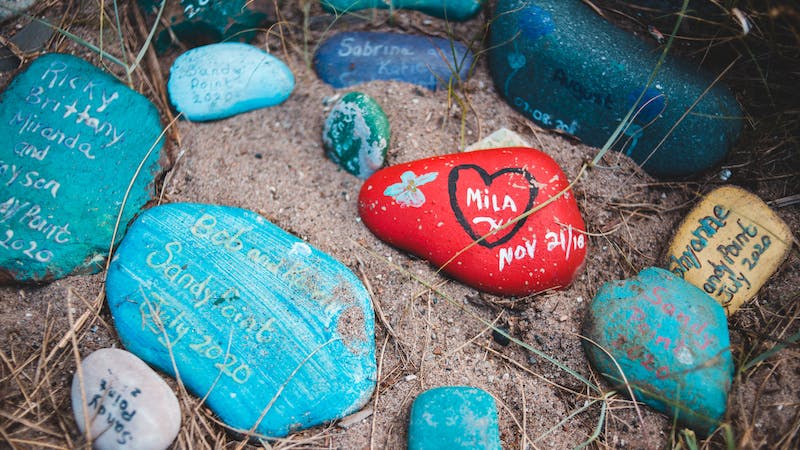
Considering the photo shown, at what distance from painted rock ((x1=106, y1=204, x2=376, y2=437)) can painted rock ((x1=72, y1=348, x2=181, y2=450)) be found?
9 cm

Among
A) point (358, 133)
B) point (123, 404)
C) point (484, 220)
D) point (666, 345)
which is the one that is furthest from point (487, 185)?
point (123, 404)

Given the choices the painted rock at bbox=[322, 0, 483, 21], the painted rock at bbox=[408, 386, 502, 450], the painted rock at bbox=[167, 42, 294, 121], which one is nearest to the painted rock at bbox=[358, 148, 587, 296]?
the painted rock at bbox=[408, 386, 502, 450]

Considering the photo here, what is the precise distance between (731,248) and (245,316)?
59.9 inches

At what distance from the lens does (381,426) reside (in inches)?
56.8

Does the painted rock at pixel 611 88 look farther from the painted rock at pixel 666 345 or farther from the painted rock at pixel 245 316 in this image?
the painted rock at pixel 245 316

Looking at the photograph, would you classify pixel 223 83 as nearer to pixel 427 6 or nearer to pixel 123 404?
pixel 427 6

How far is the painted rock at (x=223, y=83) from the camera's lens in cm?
184

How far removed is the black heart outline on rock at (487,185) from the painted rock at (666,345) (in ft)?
1.11

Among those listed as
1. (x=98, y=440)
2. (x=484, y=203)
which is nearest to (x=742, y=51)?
(x=484, y=203)

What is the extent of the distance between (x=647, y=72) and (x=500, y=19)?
0.53 metres

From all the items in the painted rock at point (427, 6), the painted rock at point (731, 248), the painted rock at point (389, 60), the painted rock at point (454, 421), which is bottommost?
the painted rock at point (454, 421)

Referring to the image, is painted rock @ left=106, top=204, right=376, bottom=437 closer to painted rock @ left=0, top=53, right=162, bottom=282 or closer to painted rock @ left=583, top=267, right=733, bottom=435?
painted rock @ left=0, top=53, right=162, bottom=282

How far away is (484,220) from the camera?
1.58 metres

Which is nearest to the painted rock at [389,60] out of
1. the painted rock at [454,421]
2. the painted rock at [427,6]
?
the painted rock at [427,6]
